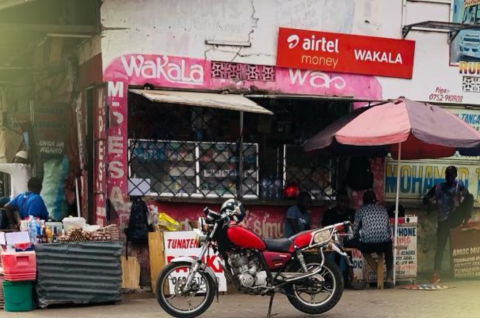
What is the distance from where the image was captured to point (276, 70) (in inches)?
448

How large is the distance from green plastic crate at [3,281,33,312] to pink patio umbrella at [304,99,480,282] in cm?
440

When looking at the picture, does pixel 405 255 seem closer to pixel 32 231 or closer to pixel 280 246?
pixel 280 246

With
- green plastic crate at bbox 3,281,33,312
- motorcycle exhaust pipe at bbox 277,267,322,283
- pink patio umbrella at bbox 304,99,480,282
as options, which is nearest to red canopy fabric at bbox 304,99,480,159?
pink patio umbrella at bbox 304,99,480,282

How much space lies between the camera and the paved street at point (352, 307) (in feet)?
28.6

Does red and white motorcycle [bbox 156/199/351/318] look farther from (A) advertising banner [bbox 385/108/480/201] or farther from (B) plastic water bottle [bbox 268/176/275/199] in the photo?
(A) advertising banner [bbox 385/108/480/201]

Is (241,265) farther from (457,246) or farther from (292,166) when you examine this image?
(457,246)

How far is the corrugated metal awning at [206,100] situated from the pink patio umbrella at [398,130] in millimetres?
1118

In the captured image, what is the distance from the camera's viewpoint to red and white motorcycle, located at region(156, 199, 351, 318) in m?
8.27

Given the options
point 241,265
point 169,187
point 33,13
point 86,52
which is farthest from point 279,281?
point 33,13

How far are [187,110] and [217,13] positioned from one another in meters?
1.48

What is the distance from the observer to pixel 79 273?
29.9 feet

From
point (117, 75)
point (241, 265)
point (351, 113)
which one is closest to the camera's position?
point (241, 265)

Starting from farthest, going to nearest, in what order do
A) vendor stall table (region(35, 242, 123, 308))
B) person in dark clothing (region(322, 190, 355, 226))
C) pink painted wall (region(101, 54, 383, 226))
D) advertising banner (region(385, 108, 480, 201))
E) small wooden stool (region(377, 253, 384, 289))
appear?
advertising banner (region(385, 108, 480, 201)) → person in dark clothing (region(322, 190, 355, 226)) → small wooden stool (region(377, 253, 384, 289)) → pink painted wall (region(101, 54, 383, 226)) → vendor stall table (region(35, 242, 123, 308))

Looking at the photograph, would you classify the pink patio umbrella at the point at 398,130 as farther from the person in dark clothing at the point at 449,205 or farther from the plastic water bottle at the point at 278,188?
the plastic water bottle at the point at 278,188
